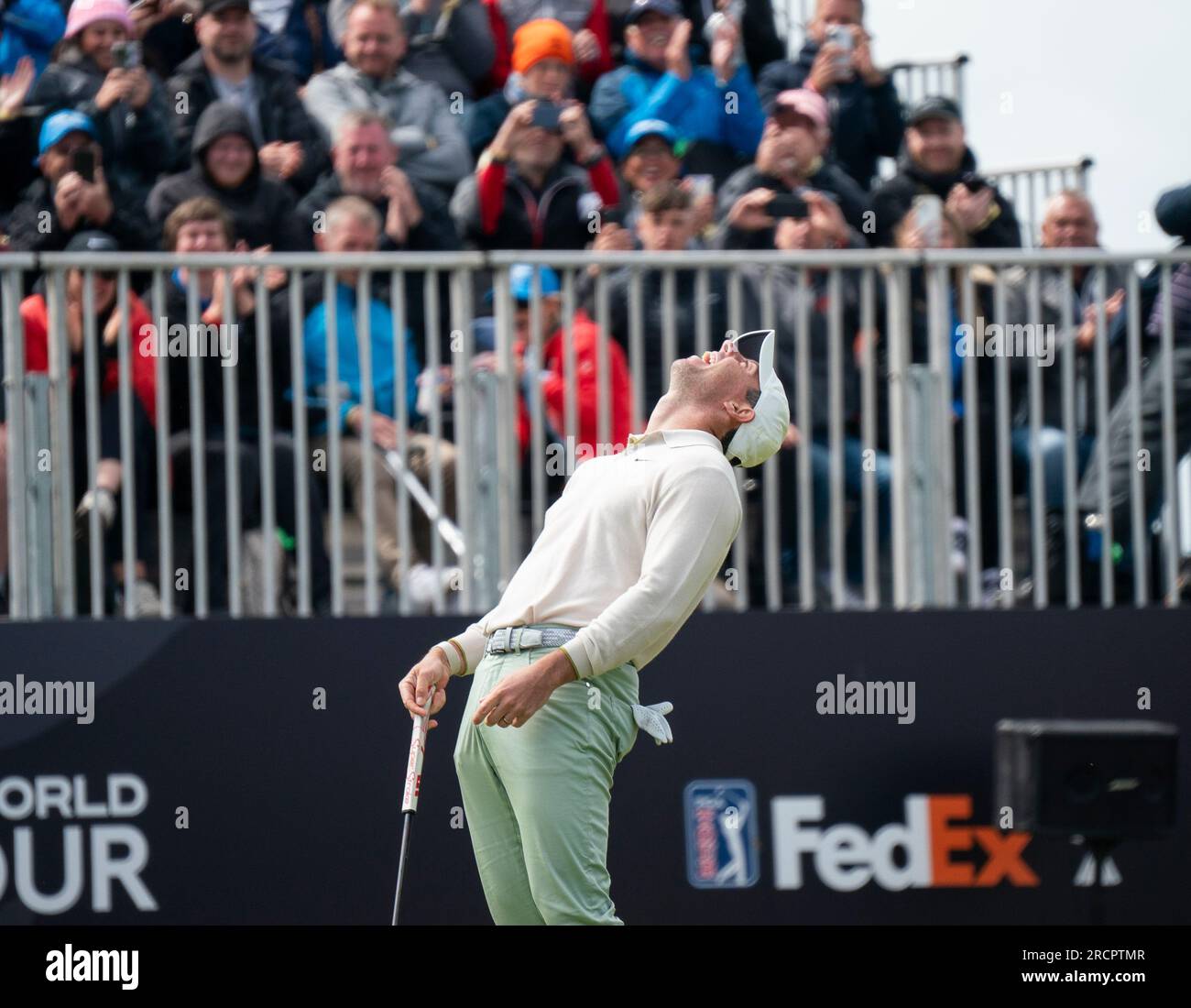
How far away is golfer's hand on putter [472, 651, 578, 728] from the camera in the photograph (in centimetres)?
503

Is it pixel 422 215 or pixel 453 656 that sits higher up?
pixel 422 215

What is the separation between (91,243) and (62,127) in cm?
73

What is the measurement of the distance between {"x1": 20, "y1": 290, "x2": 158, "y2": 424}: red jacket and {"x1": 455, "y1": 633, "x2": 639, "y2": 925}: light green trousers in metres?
2.47

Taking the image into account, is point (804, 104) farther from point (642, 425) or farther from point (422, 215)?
point (642, 425)

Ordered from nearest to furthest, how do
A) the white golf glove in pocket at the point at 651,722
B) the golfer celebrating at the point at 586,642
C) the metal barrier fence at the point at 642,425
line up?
the golfer celebrating at the point at 586,642 < the white golf glove in pocket at the point at 651,722 < the metal barrier fence at the point at 642,425

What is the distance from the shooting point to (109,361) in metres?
7.51

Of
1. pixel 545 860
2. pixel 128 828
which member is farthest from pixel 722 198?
pixel 545 860

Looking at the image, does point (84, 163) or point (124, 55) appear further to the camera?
point (124, 55)

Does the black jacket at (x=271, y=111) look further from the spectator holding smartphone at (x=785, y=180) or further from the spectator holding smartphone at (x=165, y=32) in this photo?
the spectator holding smartphone at (x=785, y=180)

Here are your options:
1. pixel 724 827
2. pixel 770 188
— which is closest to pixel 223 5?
pixel 770 188

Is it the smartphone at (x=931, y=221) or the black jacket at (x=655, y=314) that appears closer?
the black jacket at (x=655, y=314)

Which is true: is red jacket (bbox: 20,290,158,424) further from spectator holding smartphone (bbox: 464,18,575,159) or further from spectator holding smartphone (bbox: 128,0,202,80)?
spectator holding smartphone (bbox: 128,0,202,80)

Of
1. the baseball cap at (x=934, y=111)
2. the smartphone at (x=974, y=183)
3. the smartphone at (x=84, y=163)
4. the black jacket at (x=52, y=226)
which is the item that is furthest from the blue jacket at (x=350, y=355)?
the baseball cap at (x=934, y=111)

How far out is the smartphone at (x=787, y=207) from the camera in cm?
824
